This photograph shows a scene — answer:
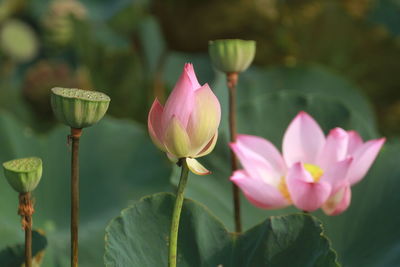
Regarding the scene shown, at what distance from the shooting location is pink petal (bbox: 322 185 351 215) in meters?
0.56

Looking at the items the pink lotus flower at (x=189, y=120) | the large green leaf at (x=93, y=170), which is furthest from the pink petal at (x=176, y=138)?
the large green leaf at (x=93, y=170)

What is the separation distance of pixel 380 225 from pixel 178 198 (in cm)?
34

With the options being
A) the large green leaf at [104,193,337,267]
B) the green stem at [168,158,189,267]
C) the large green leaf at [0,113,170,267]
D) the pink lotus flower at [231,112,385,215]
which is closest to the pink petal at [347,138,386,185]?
the pink lotus flower at [231,112,385,215]

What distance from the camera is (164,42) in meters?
1.61

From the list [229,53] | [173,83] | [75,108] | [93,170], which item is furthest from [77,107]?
[173,83]

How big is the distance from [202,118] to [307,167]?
0.86 ft

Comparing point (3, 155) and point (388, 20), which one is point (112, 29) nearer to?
point (388, 20)

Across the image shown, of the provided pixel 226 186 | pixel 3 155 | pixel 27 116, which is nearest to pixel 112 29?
pixel 27 116

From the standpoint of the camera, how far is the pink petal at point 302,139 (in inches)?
25.4

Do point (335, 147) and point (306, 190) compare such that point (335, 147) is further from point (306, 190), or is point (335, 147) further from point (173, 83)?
point (173, 83)

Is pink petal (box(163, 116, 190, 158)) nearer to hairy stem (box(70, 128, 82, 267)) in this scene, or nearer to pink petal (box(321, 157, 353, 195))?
hairy stem (box(70, 128, 82, 267))

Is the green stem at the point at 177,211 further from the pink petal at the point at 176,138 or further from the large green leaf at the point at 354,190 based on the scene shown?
the large green leaf at the point at 354,190

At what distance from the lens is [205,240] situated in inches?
20.0

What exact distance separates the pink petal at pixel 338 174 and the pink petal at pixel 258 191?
46 mm
